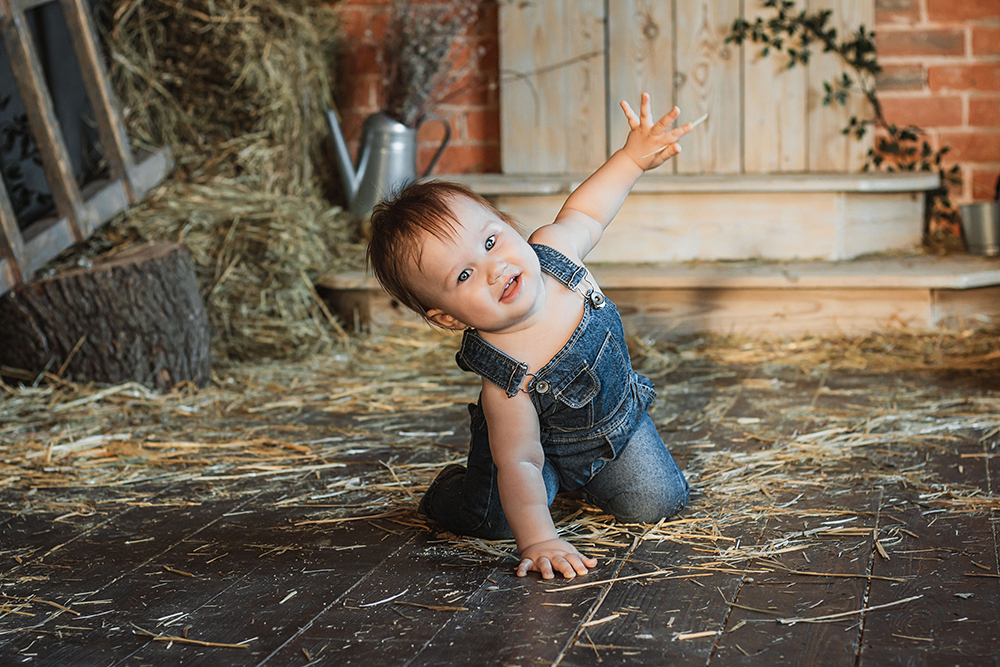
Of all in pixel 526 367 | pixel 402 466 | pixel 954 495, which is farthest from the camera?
pixel 402 466

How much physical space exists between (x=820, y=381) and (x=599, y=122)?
1.43m

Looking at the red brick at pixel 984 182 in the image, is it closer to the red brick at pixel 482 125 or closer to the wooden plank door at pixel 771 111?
the wooden plank door at pixel 771 111

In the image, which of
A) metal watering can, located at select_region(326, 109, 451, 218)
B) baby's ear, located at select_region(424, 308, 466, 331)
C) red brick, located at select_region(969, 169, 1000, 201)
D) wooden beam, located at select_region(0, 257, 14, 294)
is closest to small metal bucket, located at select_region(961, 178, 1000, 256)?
red brick, located at select_region(969, 169, 1000, 201)

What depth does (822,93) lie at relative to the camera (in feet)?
11.8

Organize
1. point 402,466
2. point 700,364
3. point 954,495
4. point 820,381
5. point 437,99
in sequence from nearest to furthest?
point 954,495 < point 402,466 < point 820,381 < point 700,364 < point 437,99

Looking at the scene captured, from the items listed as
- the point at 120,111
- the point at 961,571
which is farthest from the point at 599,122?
the point at 961,571

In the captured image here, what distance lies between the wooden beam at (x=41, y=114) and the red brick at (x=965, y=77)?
2.98 metres

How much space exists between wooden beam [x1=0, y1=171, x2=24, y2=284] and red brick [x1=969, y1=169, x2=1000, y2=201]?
323 centimetres

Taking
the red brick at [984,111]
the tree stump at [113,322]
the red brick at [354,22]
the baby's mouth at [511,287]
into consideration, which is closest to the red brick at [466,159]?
the red brick at [354,22]

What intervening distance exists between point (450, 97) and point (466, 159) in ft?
0.83

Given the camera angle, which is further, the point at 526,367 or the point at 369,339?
the point at 369,339

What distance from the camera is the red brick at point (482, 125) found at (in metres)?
3.95

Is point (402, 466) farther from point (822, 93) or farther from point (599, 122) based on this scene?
point (822, 93)

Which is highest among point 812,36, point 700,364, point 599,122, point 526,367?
point 812,36
